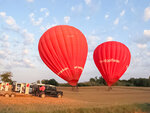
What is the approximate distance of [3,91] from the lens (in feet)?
80.4

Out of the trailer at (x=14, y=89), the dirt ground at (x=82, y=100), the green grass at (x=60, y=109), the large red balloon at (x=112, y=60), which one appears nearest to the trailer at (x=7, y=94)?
the trailer at (x=14, y=89)

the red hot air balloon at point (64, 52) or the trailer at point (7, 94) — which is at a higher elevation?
the red hot air balloon at point (64, 52)

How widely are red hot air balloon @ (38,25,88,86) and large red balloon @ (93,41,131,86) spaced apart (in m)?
8.54

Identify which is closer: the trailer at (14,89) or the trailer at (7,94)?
the trailer at (7,94)

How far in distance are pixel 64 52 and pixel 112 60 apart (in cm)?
1276

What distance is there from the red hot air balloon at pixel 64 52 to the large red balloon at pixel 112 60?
8536 mm

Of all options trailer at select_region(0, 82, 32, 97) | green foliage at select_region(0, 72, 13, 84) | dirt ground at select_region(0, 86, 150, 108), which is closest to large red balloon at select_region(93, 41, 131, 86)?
dirt ground at select_region(0, 86, 150, 108)

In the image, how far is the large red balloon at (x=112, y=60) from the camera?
3750 cm

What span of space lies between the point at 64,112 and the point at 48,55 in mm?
20588

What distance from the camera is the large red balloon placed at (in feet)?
123

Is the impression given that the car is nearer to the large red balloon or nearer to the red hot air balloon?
the red hot air balloon

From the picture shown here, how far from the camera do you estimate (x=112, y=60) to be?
37438 millimetres

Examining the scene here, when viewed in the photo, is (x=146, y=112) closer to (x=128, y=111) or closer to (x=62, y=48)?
(x=128, y=111)

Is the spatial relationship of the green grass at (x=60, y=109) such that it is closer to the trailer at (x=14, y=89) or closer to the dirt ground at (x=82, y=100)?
the dirt ground at (x=82, y=100)
